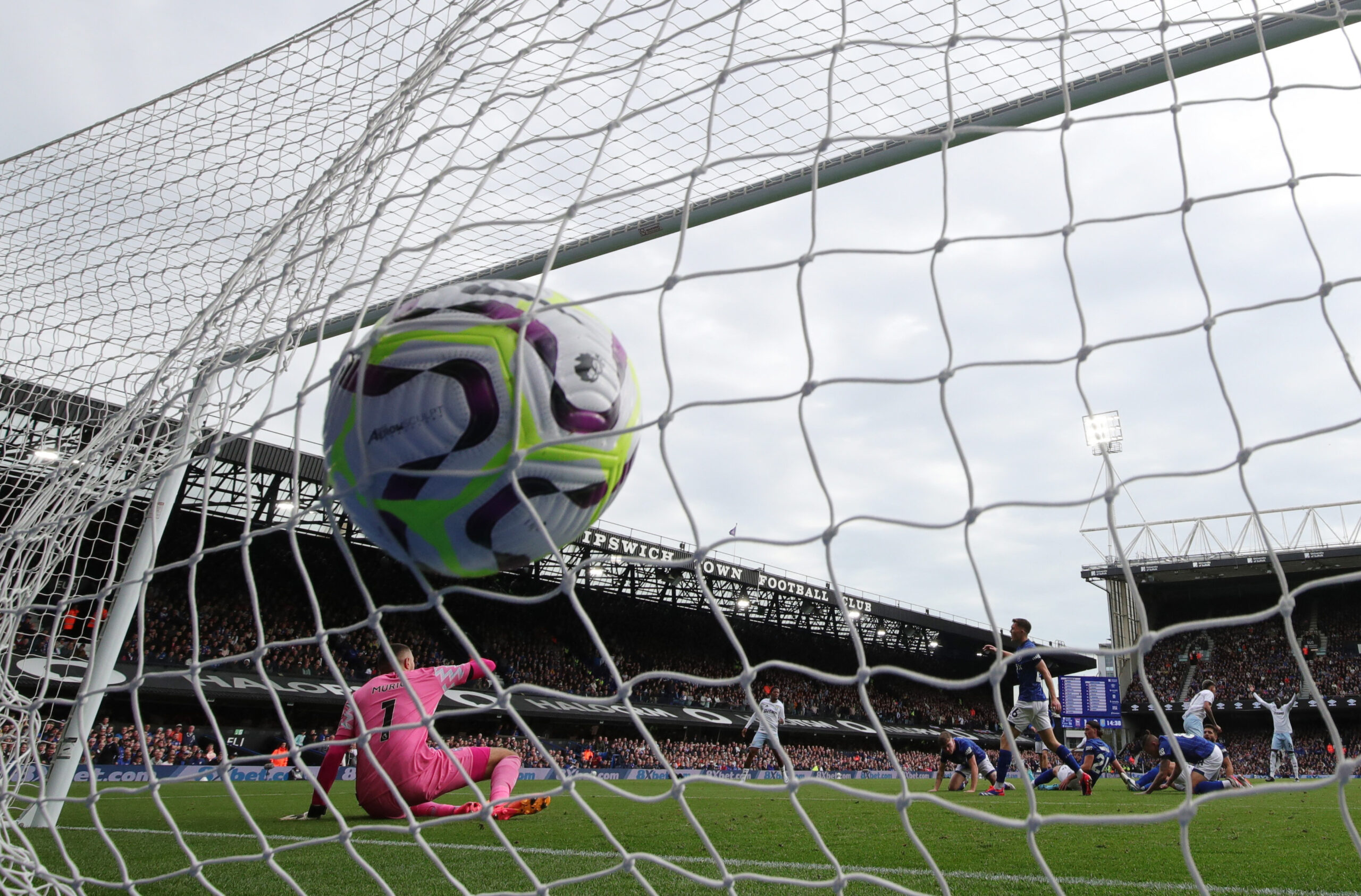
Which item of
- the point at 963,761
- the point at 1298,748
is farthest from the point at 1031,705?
the point at 1298,748

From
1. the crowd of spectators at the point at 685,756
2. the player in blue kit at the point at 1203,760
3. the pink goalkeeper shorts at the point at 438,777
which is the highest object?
the pink goalkeeper shorts at the point at 438,777

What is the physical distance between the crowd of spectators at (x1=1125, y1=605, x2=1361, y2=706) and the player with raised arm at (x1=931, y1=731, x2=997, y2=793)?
24.2 metres

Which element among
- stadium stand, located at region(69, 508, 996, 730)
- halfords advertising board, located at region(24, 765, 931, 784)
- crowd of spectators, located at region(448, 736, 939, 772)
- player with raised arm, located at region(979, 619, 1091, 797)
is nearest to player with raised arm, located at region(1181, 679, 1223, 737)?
player with raised arm, located at region(979, 619, 1091, 797)

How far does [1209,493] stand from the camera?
11.4 ft

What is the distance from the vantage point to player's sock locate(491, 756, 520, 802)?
4215mm

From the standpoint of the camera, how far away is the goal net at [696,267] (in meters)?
2.46

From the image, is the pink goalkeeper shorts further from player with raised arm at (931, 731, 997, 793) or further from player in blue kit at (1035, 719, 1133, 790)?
player in blue kit at (1035, 719, 1133, 790)

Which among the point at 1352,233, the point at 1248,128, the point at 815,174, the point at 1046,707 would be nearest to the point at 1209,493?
the point at 1352,233

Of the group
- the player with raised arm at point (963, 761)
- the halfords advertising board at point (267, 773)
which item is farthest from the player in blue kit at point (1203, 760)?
the halfords advertising board at point (267, 773)

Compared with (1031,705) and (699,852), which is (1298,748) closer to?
(1031,705)

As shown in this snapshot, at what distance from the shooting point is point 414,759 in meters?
4.36

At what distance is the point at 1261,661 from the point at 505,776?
3462cm

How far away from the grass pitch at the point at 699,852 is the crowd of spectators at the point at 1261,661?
28.5 m

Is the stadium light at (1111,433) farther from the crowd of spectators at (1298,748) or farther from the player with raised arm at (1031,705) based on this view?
the player with raised arm at (1031,705)
